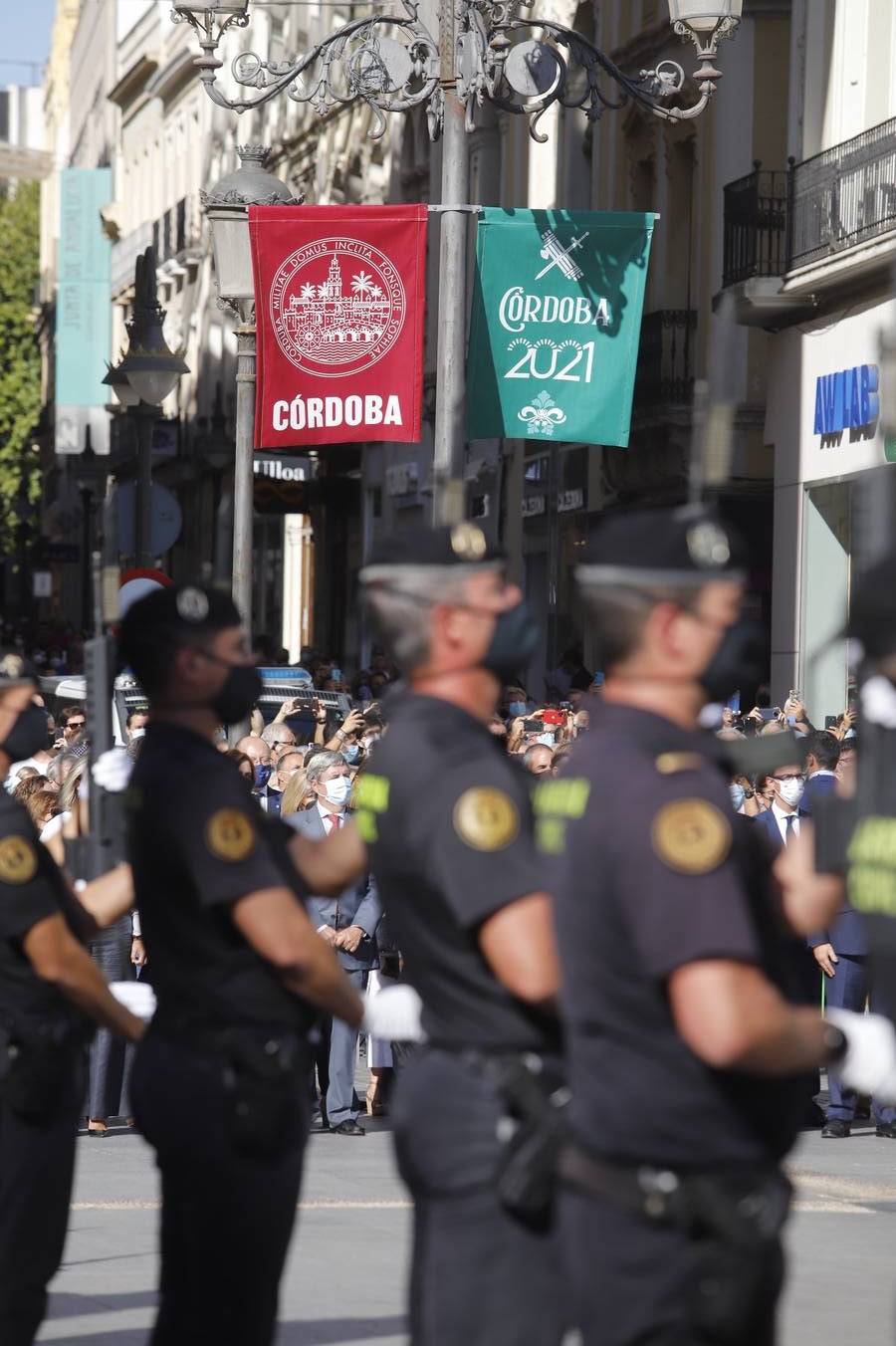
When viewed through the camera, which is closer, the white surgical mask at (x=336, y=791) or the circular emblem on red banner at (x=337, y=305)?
the white surgical mask at (x=336, y=791)

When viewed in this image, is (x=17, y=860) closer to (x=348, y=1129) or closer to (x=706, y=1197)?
(x=706, y=1197)

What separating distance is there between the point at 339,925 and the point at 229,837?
27.6ft

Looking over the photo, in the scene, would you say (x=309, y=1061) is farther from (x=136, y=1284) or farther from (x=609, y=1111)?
(x=136, y=1284)

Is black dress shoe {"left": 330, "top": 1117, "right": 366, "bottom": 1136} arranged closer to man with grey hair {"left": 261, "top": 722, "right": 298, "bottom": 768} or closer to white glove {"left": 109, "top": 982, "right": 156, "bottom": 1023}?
man with grey hair {"left": 261, "top": 722, "right": 298, "bottom": 768}

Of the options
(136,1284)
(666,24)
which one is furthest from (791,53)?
(136,1284)

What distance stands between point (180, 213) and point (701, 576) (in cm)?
5431

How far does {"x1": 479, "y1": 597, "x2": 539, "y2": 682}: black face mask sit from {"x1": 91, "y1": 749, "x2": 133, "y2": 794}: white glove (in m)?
1.31

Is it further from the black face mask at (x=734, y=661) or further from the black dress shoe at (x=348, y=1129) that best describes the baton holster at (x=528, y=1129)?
the black dress shoe at (x=348, y=1129)

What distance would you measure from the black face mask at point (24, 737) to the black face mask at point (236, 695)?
0.68 m

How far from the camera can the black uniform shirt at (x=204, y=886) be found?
5109mm

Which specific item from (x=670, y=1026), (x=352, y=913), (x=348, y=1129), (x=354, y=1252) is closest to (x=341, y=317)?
(x=352, y=913)

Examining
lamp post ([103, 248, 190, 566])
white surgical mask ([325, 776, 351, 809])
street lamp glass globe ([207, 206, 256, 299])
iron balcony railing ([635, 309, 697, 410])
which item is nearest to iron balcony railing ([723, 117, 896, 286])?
iron balcony railing ([635, 309, 697, 410])

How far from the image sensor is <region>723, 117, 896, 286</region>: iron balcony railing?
21422 millimetres

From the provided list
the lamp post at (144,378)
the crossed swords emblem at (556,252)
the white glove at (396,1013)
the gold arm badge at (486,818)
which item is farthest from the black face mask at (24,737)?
the lamp post at (144,378)
